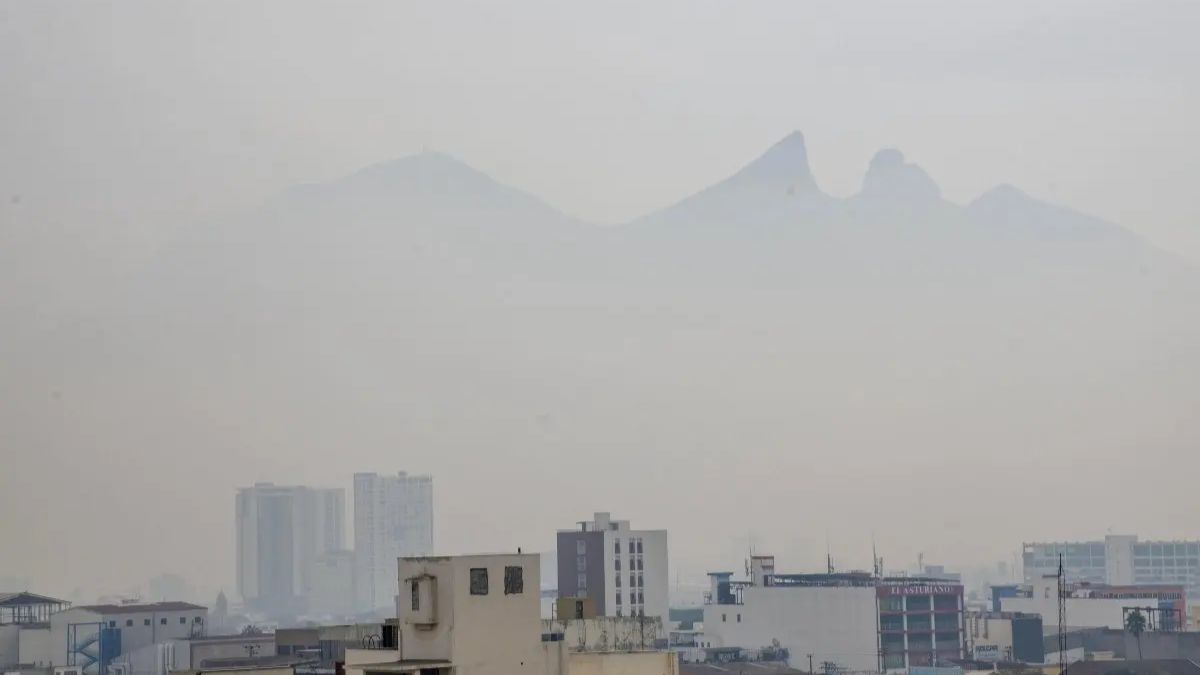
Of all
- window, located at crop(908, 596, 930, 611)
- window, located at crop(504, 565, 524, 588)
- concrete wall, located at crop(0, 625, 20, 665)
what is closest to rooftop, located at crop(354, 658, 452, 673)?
window, located at crop(504, 565, 524, 588)

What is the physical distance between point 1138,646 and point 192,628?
87.4 ft

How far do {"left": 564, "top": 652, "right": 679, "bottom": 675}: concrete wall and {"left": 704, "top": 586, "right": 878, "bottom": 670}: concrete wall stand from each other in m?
39.4

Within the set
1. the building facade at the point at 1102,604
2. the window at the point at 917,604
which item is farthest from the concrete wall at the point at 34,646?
the building facade at the point at 1102,604

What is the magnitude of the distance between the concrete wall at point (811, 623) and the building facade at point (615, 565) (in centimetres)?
375

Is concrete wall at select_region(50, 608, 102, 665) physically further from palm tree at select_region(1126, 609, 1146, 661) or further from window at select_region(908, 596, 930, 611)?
palm tree at select_region(1126, 609, 1146, 661)

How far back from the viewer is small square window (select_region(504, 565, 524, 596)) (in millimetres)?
22250

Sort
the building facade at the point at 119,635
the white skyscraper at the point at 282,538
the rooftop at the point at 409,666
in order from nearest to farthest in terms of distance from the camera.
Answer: the rooftop at the point at 409,666
the building facade at the point at 119,635
the white skyscraper at the point at 282,538

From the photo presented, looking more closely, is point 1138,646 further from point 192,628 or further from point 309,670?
point 309,670

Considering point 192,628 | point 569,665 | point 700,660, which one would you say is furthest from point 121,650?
point 569,665

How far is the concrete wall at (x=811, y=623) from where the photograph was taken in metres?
64.8

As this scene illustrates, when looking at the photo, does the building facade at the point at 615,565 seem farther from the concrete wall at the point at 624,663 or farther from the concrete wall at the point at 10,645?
the concrete wall at the point at 624,663

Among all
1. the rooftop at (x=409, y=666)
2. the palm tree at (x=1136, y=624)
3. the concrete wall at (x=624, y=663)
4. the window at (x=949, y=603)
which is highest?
the rooftop at (x=409, y=666)

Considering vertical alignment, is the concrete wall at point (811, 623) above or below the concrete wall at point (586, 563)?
below

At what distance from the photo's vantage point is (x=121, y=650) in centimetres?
5866
